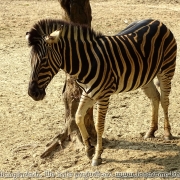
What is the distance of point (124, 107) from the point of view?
834 cm

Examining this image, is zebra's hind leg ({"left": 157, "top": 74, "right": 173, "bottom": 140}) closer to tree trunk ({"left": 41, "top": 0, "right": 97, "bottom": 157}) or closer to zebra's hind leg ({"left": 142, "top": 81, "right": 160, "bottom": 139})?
zebra's hind leg ({"left": 142, "top": 81, "right": 160, "bottom": 139})

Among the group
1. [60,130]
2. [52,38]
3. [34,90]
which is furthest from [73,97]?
[52,38]

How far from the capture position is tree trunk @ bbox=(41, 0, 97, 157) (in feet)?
20.6

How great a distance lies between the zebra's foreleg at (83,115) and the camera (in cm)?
589

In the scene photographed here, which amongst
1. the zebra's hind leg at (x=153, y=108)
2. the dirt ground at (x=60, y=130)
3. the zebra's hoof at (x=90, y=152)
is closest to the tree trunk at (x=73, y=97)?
the dirt ground at (x=60, y=130)

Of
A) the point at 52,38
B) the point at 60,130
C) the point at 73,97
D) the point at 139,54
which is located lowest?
the point at 60,130

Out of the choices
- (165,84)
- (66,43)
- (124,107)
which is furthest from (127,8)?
(66,43)

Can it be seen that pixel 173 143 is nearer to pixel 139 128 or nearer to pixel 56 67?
pixel 139 128

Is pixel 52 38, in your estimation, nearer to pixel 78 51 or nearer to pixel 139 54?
pixel 78 51

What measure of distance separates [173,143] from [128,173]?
134cm

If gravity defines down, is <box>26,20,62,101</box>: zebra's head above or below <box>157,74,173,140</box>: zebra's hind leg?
above

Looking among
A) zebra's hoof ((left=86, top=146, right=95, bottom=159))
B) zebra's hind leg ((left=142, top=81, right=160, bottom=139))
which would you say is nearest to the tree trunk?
zebra's hoof ((left=86, top=146, right=95, bottom=159))

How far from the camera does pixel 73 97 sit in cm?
657

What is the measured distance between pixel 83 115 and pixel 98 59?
0.87 meters
